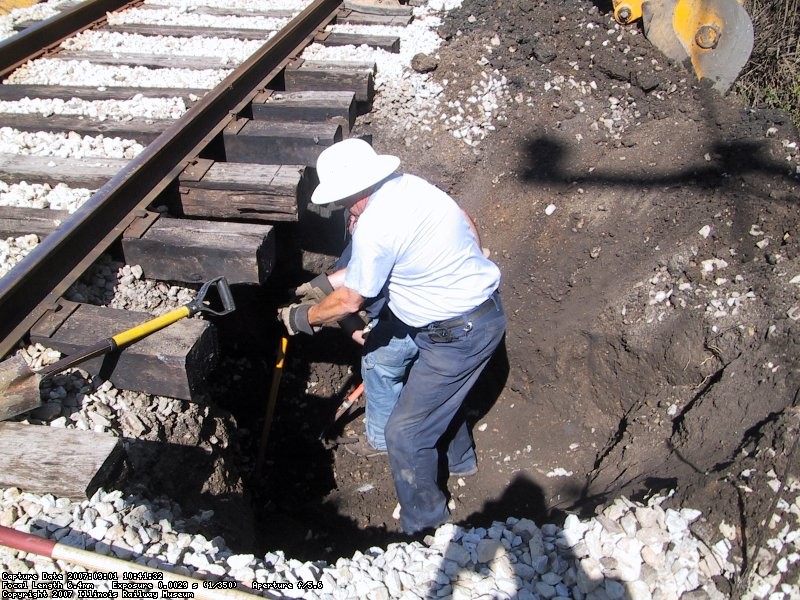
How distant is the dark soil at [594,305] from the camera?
12.5 ft

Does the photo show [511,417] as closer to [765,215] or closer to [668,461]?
[668,461]

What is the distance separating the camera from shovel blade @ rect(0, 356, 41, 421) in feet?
8.50

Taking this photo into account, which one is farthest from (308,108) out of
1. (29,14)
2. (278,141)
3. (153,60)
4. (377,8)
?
(29,14)

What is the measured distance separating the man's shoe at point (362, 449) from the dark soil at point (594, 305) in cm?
7

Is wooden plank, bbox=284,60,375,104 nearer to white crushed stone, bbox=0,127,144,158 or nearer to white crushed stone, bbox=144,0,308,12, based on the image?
white crushed stone, bbox=0,127,144,158

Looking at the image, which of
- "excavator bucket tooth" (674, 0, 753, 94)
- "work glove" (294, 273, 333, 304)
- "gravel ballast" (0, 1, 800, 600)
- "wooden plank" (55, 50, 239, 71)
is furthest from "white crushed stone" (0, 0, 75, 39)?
"excavator bucket tooth" (674, 0, 753, 94)

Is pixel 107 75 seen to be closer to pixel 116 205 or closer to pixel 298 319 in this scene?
pixel 116 205

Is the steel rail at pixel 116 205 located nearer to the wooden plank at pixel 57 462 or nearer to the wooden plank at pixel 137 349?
the wooden plank at pixel 137 349

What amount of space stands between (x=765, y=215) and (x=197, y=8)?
5291 millimetres

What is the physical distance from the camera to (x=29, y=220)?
356cm

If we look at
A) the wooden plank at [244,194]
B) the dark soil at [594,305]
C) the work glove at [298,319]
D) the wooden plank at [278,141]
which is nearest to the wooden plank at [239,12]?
the dark soil at [594,305]

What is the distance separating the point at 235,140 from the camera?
4.36 meters

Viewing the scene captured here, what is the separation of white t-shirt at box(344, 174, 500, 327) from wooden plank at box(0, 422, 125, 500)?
1397 millimetres

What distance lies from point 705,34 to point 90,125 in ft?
15.7
